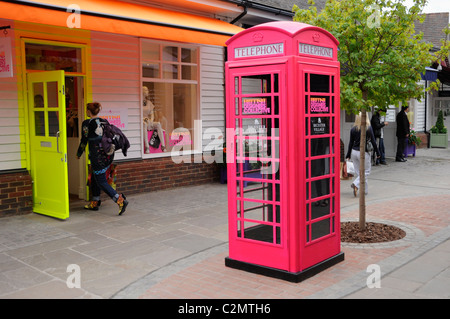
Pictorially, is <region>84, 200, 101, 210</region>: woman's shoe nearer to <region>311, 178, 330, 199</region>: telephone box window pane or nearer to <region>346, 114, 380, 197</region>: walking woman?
<region>311, 178, 330, 199</region>: telephone box window pane

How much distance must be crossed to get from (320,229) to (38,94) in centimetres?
539

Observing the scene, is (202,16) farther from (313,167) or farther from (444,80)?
(444,80)

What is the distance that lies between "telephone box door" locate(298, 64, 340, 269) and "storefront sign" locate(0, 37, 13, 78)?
5.10 metres

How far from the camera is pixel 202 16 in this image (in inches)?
446

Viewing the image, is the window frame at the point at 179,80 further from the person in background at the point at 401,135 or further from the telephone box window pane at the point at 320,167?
the person in background at the point at 401,135

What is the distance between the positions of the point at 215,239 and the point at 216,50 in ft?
20.8

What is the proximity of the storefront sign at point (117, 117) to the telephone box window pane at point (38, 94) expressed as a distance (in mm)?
1517

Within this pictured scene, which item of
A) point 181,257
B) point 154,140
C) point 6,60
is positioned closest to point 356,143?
point 154,140

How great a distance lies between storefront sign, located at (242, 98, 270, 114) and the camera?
5.23 metres

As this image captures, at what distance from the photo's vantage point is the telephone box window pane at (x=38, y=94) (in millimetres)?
8086

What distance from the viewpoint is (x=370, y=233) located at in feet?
23.2

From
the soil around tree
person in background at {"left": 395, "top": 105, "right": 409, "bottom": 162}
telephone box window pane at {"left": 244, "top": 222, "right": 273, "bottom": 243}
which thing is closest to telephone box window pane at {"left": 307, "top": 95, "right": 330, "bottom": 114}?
telephone box window pane at {"left": 244, "top": 222, "right": 273, "bottom": 243}

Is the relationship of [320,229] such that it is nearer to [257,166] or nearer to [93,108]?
[257,166]

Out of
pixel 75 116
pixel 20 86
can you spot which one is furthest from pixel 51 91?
pixel 75 116
